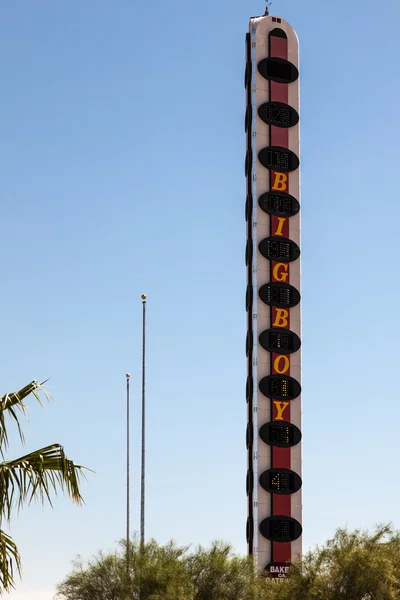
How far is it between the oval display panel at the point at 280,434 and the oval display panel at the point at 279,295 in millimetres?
5902

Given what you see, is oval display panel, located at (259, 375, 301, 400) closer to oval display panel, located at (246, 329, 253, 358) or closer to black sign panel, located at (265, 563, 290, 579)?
oval display panel, located at (246, 329, 253, 358)

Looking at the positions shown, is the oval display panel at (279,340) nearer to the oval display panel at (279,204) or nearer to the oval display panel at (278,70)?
the oval display panel at (279,204)

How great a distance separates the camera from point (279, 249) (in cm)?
5397

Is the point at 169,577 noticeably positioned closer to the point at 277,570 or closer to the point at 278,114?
the point at 277,570

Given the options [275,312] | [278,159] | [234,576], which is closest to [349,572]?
[234,576]

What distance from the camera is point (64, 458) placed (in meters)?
18.8

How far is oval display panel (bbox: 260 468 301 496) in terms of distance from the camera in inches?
2007

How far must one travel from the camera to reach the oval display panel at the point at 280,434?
51.5 metres

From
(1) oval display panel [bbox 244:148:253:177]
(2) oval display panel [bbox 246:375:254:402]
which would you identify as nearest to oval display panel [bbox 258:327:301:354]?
(2) oval display panel [bbox 246:375:254:402]

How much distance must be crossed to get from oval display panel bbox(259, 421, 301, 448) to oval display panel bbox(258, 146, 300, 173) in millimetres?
13015

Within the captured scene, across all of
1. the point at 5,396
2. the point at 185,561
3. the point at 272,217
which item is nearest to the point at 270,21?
the point at 272,217

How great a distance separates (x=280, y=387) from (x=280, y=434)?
2283mm

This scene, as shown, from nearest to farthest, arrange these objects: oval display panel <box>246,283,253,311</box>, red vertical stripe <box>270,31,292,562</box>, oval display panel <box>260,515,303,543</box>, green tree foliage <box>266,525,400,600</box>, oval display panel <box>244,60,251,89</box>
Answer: green tree foliage <box>266,525,400,600</box> < oval display panel <box>260,515,303,543</box> < red vertical stripe <box>270,31,292,562</box> < oval display panel <box>246,283,253,311</box> < oval display panel <box>244,60,251,89</box>

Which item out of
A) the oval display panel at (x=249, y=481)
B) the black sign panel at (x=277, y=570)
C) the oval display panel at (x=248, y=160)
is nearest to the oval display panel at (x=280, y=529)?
the black sign panel at (x=277, y=570)
